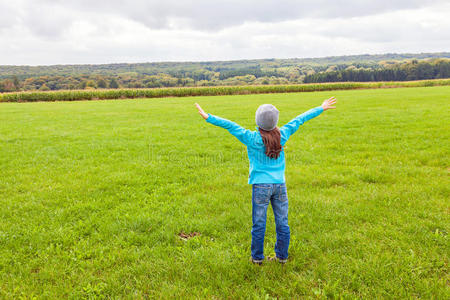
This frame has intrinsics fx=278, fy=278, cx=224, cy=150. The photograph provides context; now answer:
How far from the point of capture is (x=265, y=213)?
3.89 m

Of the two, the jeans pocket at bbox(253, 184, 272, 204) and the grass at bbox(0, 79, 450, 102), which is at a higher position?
the grass at bbox(0, 79, 450, 102)

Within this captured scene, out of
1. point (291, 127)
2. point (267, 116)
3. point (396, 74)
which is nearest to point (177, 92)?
point (291, 127)

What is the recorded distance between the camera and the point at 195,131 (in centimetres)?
1529

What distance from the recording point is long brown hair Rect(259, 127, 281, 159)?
376cm

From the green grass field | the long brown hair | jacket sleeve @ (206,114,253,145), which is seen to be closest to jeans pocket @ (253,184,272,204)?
the long brown hair

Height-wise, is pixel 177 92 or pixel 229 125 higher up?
pixel 177 92

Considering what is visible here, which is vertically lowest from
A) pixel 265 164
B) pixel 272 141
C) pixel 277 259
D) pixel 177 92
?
pixel 277 259

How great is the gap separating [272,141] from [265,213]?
1.01m

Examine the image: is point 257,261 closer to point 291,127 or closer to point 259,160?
point 259,160

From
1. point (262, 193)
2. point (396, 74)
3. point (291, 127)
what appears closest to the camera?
point (262, 193)

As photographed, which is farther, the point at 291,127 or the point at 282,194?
the point at 291,127

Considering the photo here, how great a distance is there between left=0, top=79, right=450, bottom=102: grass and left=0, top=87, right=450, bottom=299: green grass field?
4210 centimetres

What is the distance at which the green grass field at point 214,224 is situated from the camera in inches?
153

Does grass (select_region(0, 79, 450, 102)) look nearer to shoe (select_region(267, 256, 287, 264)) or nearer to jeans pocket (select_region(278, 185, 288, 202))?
shoe (select_region(267, 256, 287, 264))
